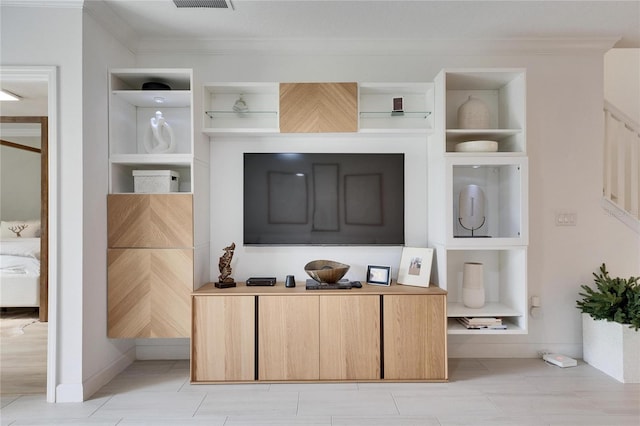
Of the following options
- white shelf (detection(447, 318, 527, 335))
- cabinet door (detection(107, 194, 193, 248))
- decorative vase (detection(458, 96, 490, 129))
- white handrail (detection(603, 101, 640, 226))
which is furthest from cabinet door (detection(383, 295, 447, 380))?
white handrail (detection(603, 101, 640, 226))

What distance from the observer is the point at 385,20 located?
2848 mm

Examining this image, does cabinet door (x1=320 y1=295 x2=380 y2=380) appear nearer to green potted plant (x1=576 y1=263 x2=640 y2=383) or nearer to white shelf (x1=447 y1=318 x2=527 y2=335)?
white shelf (x1=447 y1=318 x2=527 y2=335)

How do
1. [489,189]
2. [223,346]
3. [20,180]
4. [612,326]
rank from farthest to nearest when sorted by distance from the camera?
[20,180]
[489,189]
[612,326]
[223,346]

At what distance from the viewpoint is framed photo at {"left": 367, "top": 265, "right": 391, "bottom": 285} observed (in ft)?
9.78

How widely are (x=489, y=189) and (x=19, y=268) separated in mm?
4749

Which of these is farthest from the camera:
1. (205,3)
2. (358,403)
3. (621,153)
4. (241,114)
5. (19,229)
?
(19,229)

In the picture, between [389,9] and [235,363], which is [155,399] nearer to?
[235,363]

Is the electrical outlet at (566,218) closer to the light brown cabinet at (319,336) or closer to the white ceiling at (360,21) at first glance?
the light brown cabinet at (319,336)

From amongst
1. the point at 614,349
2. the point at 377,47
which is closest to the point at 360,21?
the point at 377,47

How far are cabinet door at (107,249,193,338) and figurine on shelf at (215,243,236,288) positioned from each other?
24 cm

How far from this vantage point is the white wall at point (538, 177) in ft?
10.6

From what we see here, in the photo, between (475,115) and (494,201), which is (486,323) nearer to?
(494,201)

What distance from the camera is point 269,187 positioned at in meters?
3.18

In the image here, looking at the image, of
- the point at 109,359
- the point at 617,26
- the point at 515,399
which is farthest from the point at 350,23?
the point at 109,359
